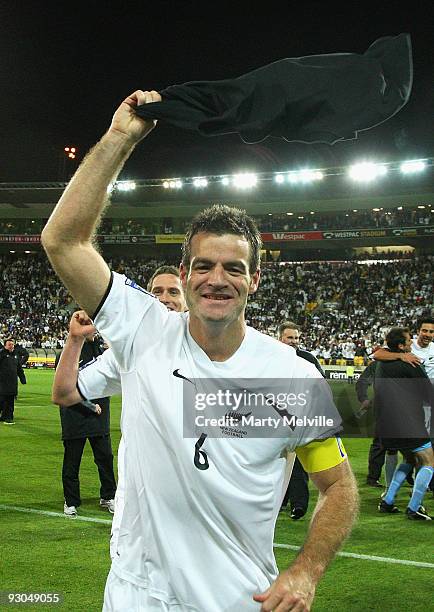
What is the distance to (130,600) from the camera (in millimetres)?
2084

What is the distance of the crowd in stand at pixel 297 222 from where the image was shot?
153 feet

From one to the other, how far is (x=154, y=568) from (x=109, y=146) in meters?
1.27

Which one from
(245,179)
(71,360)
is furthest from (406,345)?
(245,179)

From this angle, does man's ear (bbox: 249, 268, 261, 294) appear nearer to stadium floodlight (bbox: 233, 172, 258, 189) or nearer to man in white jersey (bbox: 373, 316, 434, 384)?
man in white jersey (bbox: 373, 316, 434, 384)

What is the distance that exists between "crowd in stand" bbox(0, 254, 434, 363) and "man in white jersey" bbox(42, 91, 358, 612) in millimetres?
33617

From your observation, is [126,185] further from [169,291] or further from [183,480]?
[183,480]

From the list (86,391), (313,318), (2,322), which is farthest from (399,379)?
(2,322)

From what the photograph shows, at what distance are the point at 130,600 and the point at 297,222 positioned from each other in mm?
48212

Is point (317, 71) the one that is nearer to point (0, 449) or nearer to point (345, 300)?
point (0, 449)

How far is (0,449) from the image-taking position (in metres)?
12.6

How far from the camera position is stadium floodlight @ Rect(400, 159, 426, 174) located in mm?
37906

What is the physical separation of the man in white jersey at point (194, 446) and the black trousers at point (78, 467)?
6101mm

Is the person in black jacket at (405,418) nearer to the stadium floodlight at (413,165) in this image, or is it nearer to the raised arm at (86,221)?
the raised arm at (86,221)
